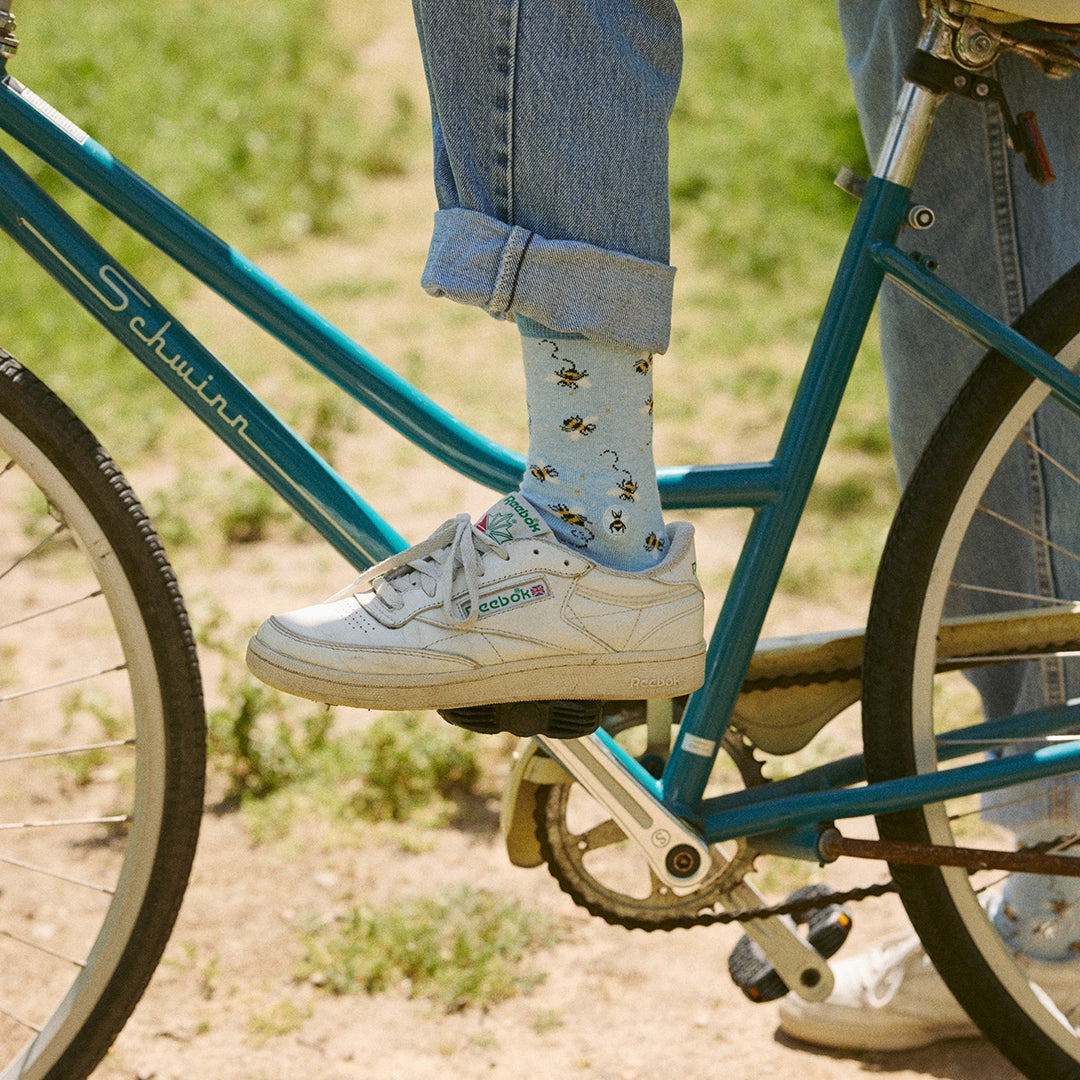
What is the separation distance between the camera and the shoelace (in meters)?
1.17

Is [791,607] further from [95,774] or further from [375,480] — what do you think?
[95,774]

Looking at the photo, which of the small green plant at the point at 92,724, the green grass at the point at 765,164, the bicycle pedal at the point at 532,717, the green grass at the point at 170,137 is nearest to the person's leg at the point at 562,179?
the bicycle pedal at the point at 532,717

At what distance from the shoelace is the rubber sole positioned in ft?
0.22

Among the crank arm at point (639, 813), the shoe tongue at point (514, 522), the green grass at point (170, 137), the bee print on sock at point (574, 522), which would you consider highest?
the green grass at point (170, 137)

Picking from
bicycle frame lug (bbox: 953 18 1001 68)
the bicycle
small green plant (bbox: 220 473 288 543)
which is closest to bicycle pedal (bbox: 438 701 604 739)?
the bicycle

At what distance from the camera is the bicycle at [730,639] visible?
128 cm

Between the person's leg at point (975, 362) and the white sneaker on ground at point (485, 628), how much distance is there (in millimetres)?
597

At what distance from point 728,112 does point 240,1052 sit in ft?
Answer: 19.0

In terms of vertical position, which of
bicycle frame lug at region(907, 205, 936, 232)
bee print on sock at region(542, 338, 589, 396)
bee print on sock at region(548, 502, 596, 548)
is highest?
bicycle frame lug at region(907, 205, 936, 232)

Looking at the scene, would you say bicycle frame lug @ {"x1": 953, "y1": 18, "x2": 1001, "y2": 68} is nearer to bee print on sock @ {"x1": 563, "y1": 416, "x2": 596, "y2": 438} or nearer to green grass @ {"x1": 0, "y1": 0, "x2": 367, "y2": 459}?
bee print on sock @ {"x1": 563, "y1": 416, "x2": 596, "y2": 438}

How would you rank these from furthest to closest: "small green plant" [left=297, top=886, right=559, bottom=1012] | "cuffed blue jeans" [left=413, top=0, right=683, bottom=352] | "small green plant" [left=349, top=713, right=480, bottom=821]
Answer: "small green plant" [left=349, top=713, right=480, bottom=821]
"small green plant" [left=297, top=886, right=559, bottom=1012]
"cuffed blue jeans" [left=413, top=0, right=683, bottom=352]

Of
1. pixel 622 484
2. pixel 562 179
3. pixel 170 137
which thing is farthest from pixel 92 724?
pixel 170 137

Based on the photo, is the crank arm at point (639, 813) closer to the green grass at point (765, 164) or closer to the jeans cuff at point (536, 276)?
the jeans cuff at point (536, 276)

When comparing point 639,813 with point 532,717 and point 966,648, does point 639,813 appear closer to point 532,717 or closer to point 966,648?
point 532,717
